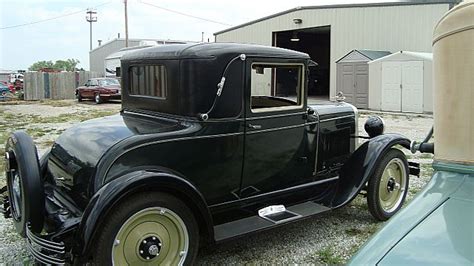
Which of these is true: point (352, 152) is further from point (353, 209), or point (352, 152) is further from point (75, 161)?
point (75, 161)

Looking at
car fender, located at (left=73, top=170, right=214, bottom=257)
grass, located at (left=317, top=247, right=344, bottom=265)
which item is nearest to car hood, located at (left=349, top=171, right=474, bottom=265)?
car fender, located at (left=73, top=170, right=214, bottom=257)

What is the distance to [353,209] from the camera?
5312mm

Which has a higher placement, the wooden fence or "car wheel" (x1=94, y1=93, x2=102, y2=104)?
the wooden fence

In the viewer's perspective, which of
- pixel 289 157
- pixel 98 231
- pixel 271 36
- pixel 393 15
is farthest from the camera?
pixel 271 36

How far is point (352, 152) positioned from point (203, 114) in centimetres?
230

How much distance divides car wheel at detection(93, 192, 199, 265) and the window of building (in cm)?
120

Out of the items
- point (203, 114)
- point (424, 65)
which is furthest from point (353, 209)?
point (424, 65)

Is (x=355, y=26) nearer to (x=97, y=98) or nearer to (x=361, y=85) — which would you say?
(x=361, y=85)

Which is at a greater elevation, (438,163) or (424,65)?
(424,65)

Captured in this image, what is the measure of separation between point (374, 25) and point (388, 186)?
17294 mm

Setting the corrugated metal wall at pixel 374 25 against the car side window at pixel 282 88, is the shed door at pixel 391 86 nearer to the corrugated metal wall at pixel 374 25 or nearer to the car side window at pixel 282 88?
the corrugated metal wall at pixel 374 25

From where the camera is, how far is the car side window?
4.15 metres

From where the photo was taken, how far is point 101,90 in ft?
78.6

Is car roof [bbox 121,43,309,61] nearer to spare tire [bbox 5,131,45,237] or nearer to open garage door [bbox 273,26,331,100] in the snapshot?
spare tire [bbox 5,131,45,237]
